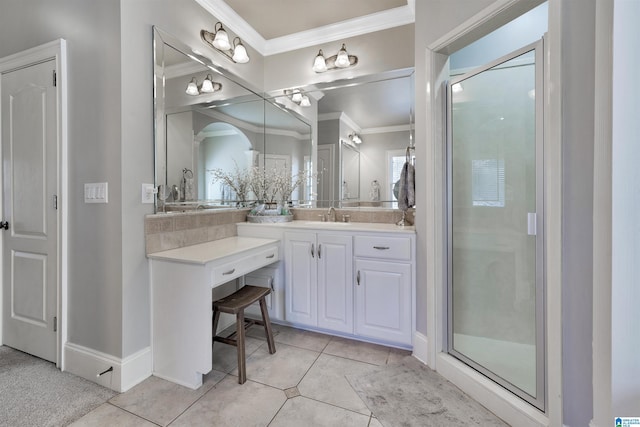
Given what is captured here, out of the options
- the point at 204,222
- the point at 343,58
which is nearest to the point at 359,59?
the point at 343,58

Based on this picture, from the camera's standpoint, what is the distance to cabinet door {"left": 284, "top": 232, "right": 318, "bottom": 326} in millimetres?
2367

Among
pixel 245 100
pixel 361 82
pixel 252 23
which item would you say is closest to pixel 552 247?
pixel 361 82

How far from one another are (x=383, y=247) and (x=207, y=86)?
1.97m

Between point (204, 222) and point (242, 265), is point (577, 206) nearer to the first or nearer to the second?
point (242, 265)

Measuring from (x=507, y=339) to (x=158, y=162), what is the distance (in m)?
2.44

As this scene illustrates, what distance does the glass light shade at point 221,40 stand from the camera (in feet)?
7.96

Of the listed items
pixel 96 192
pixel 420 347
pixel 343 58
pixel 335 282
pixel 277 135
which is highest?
pixel 343 58

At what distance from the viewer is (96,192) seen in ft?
5.86

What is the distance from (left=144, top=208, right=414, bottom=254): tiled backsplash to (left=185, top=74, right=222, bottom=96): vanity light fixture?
3.14ft

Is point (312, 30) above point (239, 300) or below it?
above

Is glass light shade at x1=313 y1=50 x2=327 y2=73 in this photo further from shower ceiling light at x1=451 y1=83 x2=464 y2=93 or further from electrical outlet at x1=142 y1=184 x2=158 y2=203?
electrical outlet at x1=142 y1=184 x2=158 y2=203


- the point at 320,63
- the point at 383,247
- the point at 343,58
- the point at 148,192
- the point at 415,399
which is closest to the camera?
the point at 415,399

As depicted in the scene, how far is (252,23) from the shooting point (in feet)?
9.07

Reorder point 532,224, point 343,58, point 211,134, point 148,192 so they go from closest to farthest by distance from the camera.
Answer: point 532,224
point 148,192
point 211,134
point 343,58
